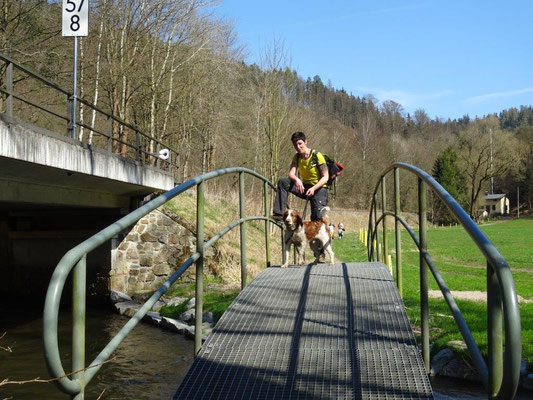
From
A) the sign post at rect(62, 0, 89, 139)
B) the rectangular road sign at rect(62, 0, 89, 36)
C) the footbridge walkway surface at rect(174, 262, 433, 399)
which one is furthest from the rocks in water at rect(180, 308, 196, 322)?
the footbridge walkway surface at rect(174, 262, 433, 399)

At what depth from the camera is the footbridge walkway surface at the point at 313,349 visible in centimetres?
348

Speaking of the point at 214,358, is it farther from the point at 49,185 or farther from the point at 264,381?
the point at 49,185

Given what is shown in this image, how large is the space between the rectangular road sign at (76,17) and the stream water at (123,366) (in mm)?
7065

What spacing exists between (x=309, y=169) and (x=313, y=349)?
4286 millimetres

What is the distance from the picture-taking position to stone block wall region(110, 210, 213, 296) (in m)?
18.1

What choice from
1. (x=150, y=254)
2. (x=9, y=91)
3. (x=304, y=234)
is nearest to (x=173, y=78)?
(x=150, y=254)

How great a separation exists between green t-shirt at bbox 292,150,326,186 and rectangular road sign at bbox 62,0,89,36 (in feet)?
29.6

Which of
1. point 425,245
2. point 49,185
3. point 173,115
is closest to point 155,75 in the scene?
point 173,115

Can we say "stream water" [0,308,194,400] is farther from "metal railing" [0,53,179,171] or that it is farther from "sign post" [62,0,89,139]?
"sign post" [62,0,89,139]

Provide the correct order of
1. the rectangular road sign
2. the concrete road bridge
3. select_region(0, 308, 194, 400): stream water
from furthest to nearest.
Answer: the rectangular road sign → the concrete road bridge → select_region(0, 308, 194, 400): stream water

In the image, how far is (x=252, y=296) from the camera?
5473mm

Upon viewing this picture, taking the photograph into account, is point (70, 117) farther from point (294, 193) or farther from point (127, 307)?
point (294, 193)

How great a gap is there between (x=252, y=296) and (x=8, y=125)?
528 centimetres

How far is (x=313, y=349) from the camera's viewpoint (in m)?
4.04
